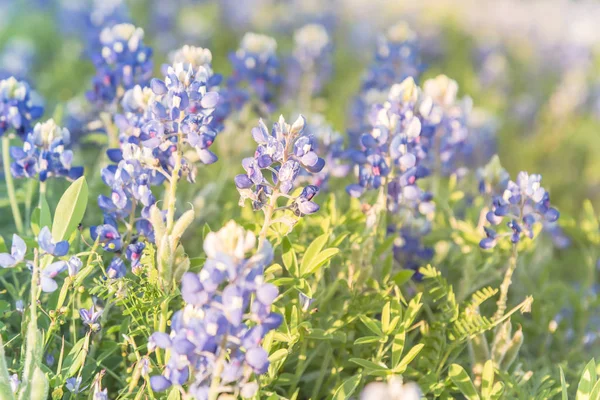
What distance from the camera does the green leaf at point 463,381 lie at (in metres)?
2.26

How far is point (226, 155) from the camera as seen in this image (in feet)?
12.5

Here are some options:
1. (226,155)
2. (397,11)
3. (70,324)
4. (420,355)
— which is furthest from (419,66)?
(397,11)

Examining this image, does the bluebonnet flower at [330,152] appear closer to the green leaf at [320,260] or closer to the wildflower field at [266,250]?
the wildflower field at [266,250]

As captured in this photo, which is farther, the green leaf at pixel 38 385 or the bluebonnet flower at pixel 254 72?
the bluebonnet flower at pixel 254 72

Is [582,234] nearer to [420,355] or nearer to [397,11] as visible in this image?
[420,355]

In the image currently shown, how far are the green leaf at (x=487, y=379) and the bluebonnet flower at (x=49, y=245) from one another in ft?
4.62

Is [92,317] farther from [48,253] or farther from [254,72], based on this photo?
[254,72]

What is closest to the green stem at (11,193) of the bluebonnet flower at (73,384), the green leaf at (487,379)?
the bluebonnet flower at (73,384)

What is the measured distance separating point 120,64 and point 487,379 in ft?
6.55

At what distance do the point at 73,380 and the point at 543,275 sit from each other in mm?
2141

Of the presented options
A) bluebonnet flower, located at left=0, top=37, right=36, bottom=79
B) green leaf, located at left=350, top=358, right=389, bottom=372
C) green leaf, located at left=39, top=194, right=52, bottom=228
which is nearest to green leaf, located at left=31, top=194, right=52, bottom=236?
green leaf, located at left=39, top=194, right=52, bottom=228

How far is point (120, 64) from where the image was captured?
121 inches

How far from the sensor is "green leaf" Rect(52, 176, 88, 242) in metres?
2.27

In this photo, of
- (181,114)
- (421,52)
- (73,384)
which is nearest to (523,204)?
(181,114)
